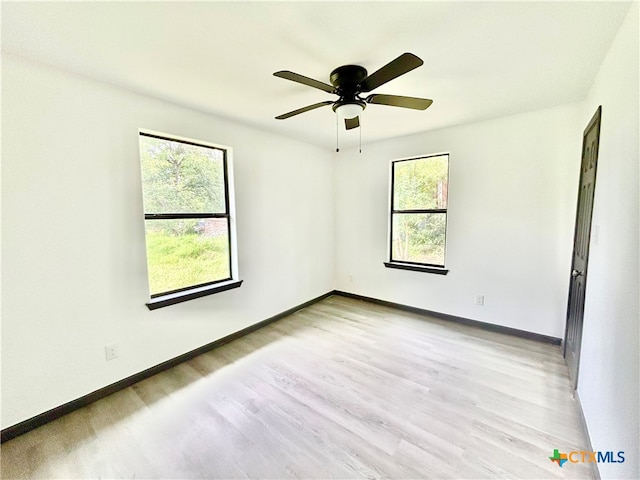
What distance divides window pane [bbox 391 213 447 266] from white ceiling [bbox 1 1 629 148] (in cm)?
153

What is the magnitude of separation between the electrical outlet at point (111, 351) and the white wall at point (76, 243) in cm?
3

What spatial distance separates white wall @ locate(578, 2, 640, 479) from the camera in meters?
1.11

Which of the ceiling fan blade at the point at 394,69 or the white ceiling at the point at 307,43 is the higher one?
the white ceiling at the point at 307,43

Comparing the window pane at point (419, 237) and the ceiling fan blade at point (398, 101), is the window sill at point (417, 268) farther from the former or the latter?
the ceiling fan blade at point (398, 101)

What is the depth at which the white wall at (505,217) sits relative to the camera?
263 cm

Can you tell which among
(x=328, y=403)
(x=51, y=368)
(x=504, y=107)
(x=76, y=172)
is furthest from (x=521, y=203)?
(x=51, y=368)

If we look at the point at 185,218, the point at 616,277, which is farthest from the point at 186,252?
the point at 616,277

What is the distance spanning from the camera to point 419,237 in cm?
362

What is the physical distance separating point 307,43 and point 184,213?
1766 mm

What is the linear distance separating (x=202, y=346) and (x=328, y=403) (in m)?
1.43

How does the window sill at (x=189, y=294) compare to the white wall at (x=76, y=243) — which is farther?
the window sill at (x=189, y=294)
